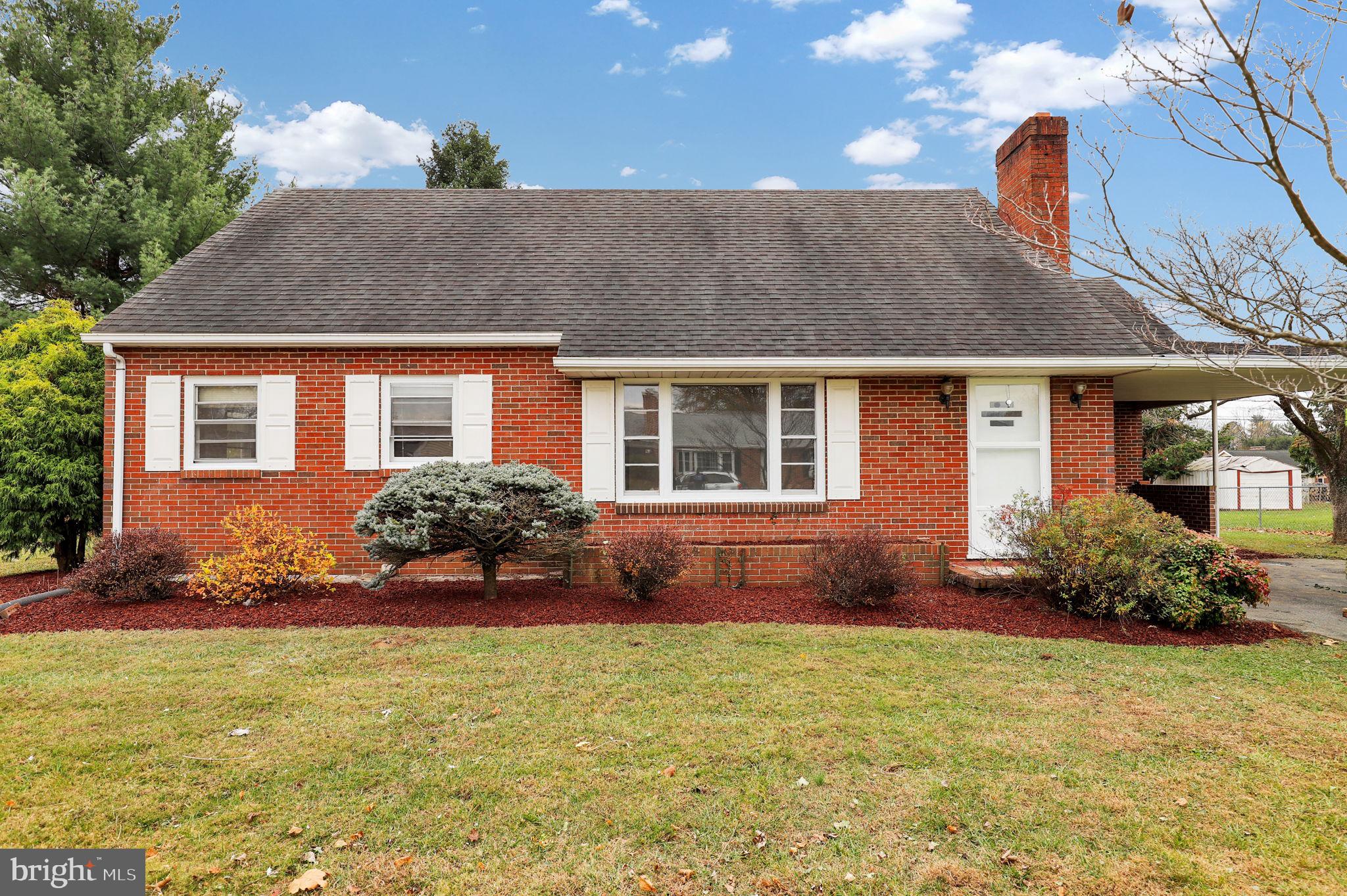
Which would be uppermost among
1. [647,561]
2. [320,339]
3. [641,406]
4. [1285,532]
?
[320,339]

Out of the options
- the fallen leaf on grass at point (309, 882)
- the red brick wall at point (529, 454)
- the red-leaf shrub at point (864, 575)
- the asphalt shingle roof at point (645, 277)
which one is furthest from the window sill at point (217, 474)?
the fallen leaf on grass at point (309, 882)

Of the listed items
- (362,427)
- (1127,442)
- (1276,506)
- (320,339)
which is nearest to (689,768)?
(362,427)

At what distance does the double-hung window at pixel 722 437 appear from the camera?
9602 mm

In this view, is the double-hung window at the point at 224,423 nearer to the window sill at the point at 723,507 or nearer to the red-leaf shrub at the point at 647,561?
the window sill at the point at 723,507

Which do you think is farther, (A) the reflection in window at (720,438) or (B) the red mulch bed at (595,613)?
(A) the reflection in window at (720,438)

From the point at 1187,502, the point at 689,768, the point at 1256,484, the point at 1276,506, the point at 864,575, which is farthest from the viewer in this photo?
the point at 1256,484

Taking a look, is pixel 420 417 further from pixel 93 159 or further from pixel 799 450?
pixel 93 159

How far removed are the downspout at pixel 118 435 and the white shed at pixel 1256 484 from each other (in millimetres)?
34310

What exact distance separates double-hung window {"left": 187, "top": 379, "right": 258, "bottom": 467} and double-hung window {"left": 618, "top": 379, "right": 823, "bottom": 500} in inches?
199

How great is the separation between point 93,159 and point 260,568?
47.0ft

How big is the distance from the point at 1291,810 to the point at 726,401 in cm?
707

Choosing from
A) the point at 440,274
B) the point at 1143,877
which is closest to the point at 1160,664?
the point at 1143,877

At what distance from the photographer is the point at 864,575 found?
748cm

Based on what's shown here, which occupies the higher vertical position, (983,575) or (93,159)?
(93,159)
